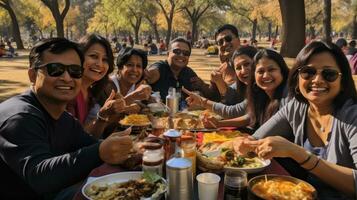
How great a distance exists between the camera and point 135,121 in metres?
3.92

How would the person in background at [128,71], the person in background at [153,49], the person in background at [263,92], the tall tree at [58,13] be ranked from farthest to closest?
the person in background at [153,49]
the tall tree at [58,13]
the person in background at [128,71]
the person in background at [263,92]

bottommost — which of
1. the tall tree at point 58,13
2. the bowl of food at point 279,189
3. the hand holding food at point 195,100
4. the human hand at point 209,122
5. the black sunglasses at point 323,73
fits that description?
the bowl of food at point 279,189

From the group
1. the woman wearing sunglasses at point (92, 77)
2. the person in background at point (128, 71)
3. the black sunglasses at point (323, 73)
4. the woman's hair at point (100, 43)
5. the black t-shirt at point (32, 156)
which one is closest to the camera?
the black t-shirt at point (32, 156)

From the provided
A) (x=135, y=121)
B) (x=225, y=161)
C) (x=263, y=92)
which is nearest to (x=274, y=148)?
(x=225, y=161)

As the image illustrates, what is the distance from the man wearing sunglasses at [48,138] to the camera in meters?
2.11

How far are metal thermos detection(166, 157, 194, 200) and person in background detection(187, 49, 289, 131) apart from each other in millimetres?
1878

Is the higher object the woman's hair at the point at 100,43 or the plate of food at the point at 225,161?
the woman's hair at the point at 100,43

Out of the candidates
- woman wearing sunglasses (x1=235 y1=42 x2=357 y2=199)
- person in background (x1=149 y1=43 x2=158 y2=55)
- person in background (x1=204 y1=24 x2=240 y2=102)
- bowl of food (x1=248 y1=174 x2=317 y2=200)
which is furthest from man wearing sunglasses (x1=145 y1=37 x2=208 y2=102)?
person in background (x1=149 y1=43 x2=158 y2=55)

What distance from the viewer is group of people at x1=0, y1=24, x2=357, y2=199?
7.19ft

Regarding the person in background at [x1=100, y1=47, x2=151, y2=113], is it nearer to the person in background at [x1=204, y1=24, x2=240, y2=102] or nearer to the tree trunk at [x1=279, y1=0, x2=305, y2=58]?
the person in background at [x1=204, y1=24, x2=240, y2=102]

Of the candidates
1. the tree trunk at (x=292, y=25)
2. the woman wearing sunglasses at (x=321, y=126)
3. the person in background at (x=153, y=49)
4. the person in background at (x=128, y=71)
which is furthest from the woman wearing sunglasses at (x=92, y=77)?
the person in background at (x=153, y=49)

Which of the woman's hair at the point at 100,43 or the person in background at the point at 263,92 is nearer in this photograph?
the person in background at the point at 263,92

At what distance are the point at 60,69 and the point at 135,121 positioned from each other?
140cm

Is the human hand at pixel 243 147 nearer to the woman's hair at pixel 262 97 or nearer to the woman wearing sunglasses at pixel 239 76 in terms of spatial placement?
the woman's hair at pixel 262 97
